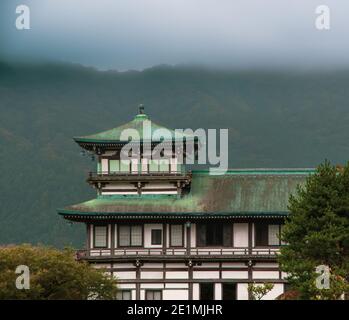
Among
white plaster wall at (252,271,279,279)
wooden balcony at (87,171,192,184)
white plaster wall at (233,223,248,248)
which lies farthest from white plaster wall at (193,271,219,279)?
wooden balcony at (87,171,192,184)

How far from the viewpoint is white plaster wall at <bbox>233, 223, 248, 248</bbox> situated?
4878 centimetres

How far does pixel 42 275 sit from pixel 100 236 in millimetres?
12214

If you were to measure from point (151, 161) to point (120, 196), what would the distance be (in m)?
2.53

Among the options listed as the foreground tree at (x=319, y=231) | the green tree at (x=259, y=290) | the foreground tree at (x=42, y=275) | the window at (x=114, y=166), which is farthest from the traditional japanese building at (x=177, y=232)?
the foreground tree at (x=319, y=231)

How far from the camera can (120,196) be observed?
1970 inches

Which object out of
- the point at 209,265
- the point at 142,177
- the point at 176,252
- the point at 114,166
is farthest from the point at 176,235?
the point at 114,166

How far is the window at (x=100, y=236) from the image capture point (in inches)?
1937

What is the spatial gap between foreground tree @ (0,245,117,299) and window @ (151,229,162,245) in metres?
9.32

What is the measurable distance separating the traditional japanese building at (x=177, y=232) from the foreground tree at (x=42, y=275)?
28.2 feet

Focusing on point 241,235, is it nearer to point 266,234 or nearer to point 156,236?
point 266,234

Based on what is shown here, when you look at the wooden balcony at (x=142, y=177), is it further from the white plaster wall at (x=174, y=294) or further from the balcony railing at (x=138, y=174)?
the white plaster wall at (x=174, y=294)

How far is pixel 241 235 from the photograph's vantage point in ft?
160
